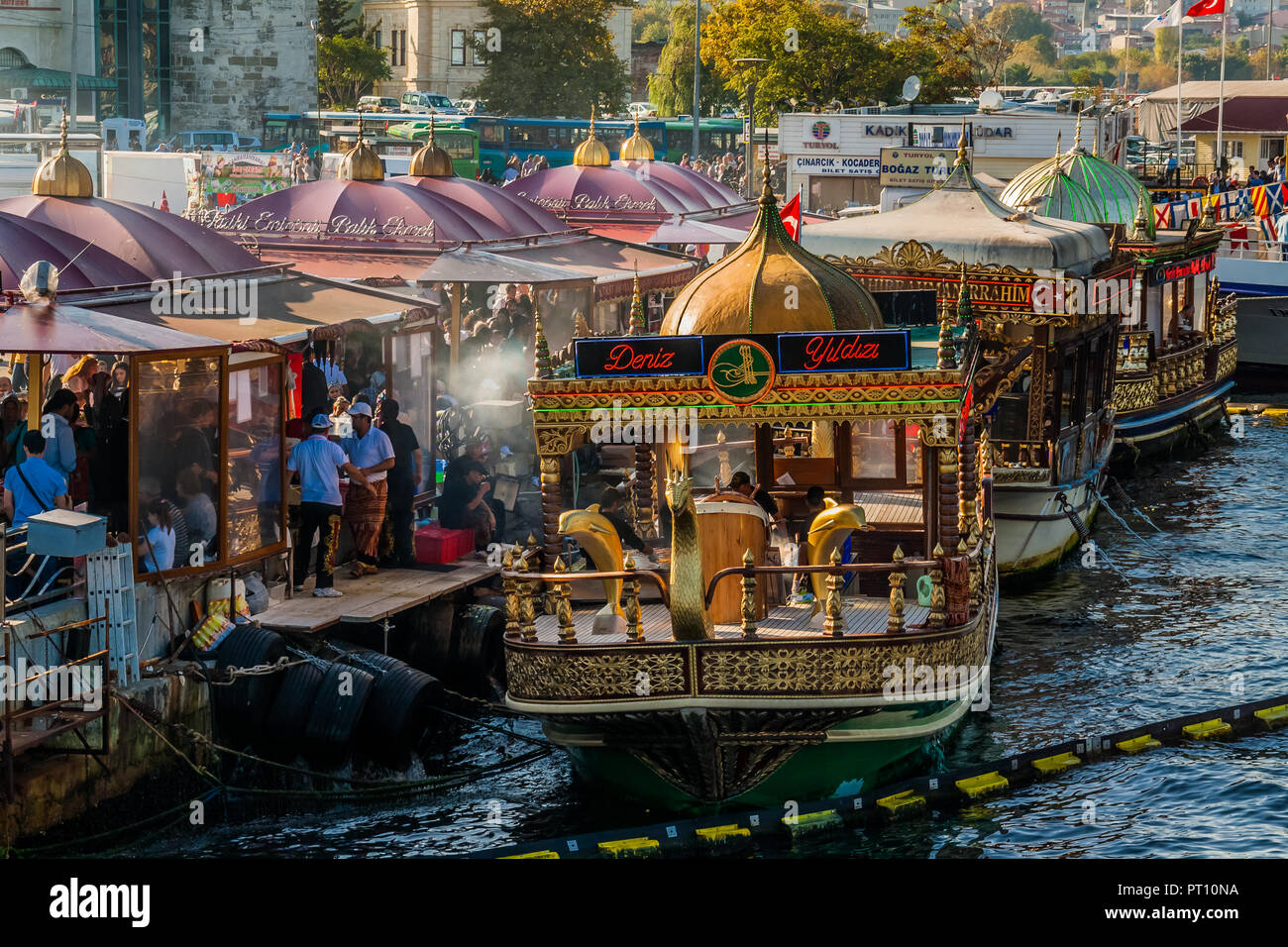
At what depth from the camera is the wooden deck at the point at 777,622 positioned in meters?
13.4

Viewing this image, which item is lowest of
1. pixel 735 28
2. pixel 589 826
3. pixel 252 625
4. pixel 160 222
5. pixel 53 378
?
pixel 589 826

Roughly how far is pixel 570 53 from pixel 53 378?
60103 mm

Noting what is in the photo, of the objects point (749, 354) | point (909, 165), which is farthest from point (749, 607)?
point (909, 165)

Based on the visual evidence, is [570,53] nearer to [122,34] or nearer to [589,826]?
[122,34]

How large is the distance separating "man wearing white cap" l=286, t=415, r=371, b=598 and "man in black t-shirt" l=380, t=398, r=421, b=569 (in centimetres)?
109

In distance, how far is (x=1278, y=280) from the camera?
3800cm

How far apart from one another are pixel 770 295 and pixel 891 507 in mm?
3146

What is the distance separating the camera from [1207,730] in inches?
651

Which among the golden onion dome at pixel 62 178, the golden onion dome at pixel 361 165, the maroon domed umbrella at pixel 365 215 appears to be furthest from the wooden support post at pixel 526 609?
the golden onion dome at pixel 361 165

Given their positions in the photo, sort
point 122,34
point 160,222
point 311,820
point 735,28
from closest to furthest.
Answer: point 311,820, point 160,222, point 735,28, point 122,34

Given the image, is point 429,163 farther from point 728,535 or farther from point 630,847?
point 630,847

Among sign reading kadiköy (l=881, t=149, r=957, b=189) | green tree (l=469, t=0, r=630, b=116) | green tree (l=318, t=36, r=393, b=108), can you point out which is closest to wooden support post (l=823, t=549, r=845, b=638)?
sign reading kadiköy (l=881, t=149, r=957, b=189)

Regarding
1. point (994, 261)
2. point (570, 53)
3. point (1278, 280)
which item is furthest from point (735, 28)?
point (994, 261)

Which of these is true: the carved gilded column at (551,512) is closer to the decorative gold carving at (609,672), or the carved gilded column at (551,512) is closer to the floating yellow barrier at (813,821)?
the decorative gold carving at (609,672)
